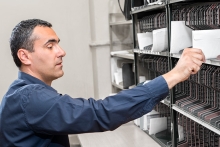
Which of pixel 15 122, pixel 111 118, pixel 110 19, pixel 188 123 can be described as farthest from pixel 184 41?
pixel 110 19

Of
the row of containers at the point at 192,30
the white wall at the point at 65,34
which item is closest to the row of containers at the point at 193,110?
the row of containers at the point at 192,30

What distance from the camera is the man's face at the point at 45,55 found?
4.70 ft

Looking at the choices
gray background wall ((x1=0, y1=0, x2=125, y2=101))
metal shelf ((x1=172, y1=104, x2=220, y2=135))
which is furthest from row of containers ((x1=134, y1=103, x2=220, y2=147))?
gray background wall ((x1=0, y1=0, x2=125, y2=101))

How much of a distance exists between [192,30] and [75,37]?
6.69 ft

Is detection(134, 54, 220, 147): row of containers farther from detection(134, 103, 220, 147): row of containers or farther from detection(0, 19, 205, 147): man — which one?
detection(0, 19, 205, 147): man

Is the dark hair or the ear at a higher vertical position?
the dark hair

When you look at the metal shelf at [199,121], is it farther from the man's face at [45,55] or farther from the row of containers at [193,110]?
the man's face at [45,55]

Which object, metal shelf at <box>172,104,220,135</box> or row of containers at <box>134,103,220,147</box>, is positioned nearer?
metal shelf at <box>172,104,220,135</box>

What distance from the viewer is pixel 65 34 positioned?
376cm

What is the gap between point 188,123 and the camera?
2221mm

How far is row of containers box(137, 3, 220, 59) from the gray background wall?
3.92ft

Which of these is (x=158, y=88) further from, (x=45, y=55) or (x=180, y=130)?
(x=180, y=130)

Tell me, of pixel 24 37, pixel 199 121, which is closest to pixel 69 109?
pixel 24 37

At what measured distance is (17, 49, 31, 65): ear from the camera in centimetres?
144
